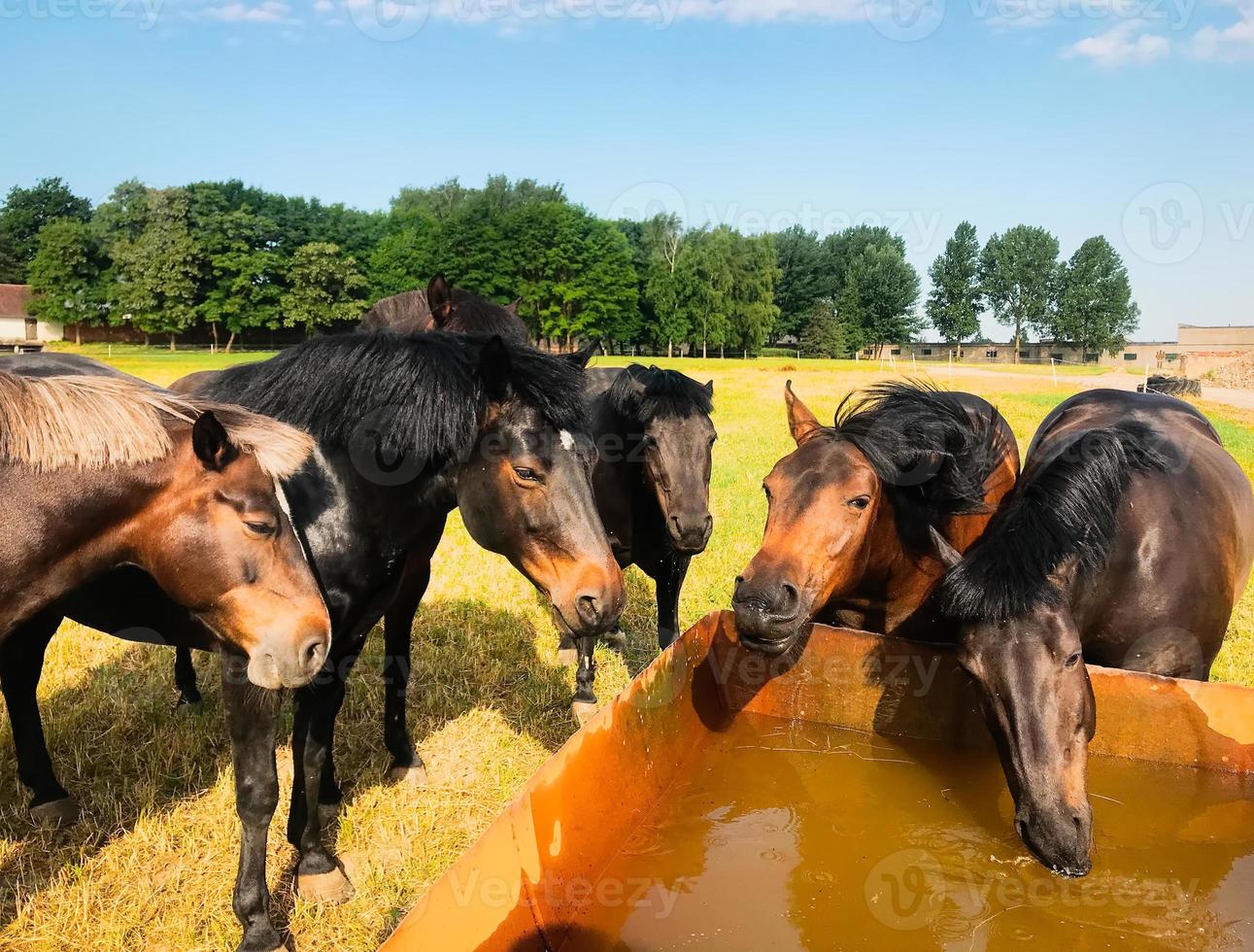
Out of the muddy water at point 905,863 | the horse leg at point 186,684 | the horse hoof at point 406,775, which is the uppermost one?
the muddy water at point 905,863

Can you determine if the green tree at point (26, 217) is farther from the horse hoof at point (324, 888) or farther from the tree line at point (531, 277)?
the horse hoof at point (324, 888)

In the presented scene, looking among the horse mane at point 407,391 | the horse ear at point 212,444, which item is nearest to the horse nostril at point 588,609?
the horse mane at point 407,391

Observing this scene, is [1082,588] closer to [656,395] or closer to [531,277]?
[656,395]

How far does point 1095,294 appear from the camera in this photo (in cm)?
5797

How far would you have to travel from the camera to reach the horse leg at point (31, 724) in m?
3.92

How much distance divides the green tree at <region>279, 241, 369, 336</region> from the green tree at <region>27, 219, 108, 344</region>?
16.2 metres

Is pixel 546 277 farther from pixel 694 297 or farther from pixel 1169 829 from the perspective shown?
pixel 1169 829

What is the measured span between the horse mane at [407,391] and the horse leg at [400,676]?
3.89 feet

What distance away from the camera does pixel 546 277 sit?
2702 inches

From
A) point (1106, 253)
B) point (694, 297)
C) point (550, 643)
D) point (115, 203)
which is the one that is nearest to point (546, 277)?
point (694, 297)

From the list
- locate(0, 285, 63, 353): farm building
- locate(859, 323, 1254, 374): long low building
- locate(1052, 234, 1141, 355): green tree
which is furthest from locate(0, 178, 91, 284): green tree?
locate(1052, 234, 1141, 355): green tree

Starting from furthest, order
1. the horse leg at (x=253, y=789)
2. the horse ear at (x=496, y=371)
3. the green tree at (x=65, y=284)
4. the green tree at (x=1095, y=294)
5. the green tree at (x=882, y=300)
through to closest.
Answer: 1. the green tree at (x=882, y=300)
2. the green tree at (x=65, y=284)
3. the green tree at (x=1095, y=294)
4. the horse ear at (x=496, y=371)
5. the horse leg at (x=253, y=789)

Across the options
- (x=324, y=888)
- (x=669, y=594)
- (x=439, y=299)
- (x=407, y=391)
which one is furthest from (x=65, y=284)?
(x=324, y=888)

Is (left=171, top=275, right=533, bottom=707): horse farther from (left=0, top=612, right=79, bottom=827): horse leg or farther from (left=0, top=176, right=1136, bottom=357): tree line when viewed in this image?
(left=0, top=176, right=1136, bottom=357): tree line
